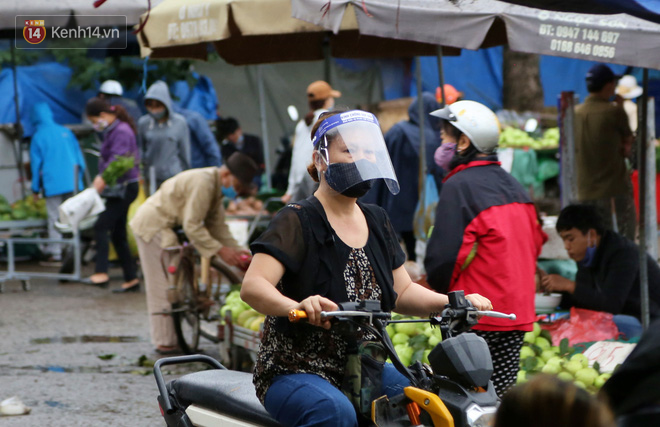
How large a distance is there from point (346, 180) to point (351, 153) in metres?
0.11

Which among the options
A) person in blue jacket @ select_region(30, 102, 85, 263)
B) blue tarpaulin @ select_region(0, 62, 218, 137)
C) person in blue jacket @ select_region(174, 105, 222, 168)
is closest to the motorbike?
person in blue jacket @ select_region(174, 105, 222, 168)

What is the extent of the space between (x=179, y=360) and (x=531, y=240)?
209 centimetres

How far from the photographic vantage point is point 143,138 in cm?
1092

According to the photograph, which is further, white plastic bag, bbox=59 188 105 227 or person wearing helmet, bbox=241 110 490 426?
white plastic bag, bbox=59 188 105 227

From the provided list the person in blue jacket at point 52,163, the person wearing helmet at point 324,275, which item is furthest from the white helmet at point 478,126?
the person in blue jacket at point 52,163

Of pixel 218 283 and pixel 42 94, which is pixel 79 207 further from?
pixel 42 94

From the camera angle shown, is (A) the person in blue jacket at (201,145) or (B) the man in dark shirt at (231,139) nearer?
(A) the person in blue jacket at (201,145)

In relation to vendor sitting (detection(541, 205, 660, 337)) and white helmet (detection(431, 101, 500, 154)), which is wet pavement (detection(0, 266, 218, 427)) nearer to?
white helmet (detection(431, 101, 500, 154))

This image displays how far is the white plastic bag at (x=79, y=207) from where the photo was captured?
35.3 ft

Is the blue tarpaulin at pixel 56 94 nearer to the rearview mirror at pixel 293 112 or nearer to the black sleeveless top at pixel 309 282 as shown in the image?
the rearview mirror at pixel 293 112

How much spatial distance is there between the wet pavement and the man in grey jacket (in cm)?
164

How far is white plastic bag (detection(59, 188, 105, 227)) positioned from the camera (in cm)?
1076

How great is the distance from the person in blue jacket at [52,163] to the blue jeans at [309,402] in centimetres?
1032

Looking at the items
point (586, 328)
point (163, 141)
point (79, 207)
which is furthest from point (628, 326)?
point (79, 207)
